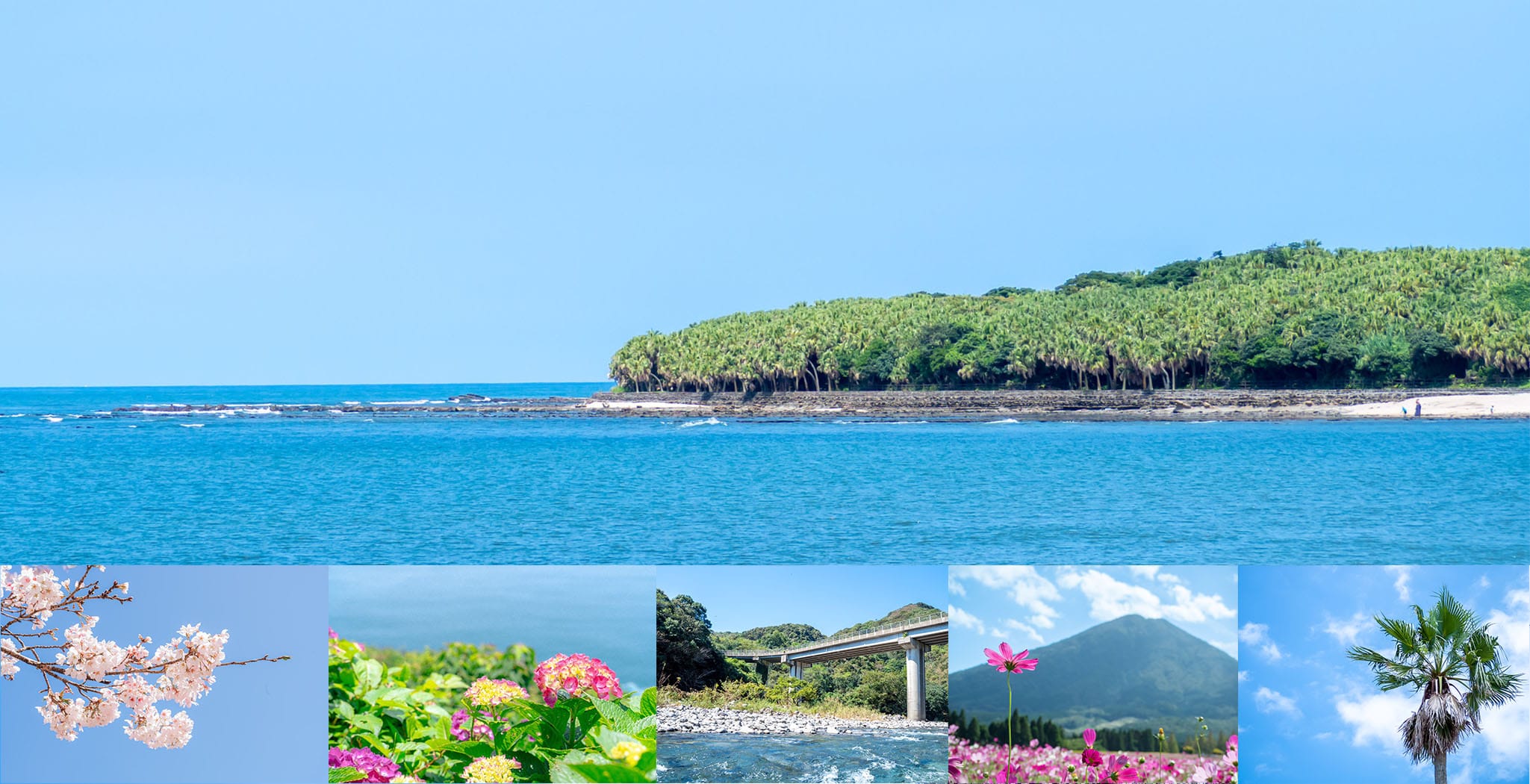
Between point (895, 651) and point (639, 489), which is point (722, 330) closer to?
A: point (639, 489)

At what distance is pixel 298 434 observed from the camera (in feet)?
219

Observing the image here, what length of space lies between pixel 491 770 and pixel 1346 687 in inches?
129

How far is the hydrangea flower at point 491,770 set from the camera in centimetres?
415

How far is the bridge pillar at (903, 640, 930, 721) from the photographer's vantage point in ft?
17.1

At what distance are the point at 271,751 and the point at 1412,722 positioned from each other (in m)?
4.24

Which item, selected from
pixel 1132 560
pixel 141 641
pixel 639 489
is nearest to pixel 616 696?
pixel 141 641

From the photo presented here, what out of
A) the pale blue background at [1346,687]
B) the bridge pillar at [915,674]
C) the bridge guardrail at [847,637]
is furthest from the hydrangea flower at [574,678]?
the pale blue background at [1346,687]

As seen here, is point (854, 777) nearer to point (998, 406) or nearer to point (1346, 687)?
point (1346, 687)

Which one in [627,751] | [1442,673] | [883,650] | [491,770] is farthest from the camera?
[883,650]

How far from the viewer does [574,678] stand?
437cm

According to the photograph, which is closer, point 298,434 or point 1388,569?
point 1388,569

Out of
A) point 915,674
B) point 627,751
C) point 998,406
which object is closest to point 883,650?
point 915,674

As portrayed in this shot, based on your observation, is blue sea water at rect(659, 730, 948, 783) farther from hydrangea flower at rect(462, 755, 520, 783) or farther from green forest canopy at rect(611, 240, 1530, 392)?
green forest canopy at rect(611, 240, 1530, 392)

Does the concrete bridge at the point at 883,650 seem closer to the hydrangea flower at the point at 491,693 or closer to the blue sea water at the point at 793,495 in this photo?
the hydrangea flower at the point at 491,693
